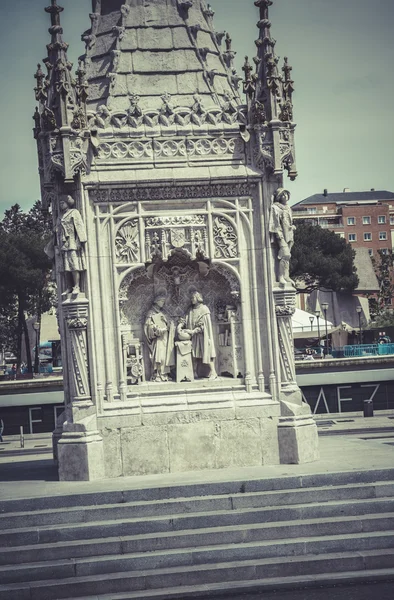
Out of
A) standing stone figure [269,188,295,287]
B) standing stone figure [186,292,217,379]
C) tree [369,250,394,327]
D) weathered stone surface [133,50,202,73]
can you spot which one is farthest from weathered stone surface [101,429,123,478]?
tree [369,250,394,327]

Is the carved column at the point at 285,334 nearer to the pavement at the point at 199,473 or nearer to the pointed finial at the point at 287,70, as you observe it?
the pavement at the point at 199,473

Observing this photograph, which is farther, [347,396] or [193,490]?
[347,396]

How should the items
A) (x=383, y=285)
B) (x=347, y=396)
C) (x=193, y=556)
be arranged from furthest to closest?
1. (x=383, y=285)
2. (x=347, y=396)
3. (x=193, y=556)

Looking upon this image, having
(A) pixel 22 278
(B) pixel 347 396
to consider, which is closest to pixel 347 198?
(A) pixel 22 278

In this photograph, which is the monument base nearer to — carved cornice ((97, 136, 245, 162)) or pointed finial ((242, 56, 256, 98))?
carved cornice ((97, 136, 245, 162))

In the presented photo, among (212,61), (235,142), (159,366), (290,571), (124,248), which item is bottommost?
(290,571)

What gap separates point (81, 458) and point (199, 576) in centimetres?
455

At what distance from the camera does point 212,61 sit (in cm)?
2128

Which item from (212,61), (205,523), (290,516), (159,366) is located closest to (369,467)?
(290,516)

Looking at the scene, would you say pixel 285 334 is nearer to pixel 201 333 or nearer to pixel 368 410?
pixel 201 333

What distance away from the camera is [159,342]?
20594mm

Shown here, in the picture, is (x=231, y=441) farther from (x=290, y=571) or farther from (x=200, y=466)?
(x=290, y=571)

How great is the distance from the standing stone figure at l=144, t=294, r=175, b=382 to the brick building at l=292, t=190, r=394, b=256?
105 m

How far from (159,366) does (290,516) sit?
16.1 ft
